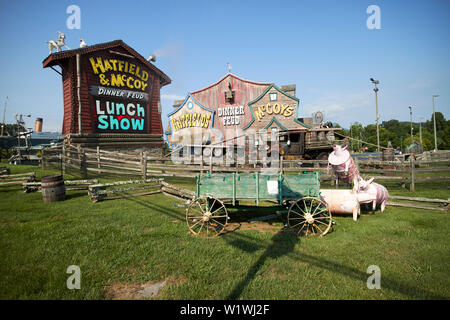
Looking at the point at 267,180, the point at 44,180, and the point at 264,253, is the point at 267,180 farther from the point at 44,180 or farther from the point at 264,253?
the point at 44,180

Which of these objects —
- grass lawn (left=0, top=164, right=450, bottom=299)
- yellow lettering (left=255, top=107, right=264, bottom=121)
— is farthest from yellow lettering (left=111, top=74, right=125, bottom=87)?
grass lawn (left=0, top=164, right=450, bottom=299)

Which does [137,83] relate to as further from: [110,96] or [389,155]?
[389,155]

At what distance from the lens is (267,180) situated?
19.2 ft

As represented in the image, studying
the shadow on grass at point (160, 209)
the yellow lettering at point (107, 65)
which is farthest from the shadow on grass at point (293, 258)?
the yellow lettering at point (107, 65)

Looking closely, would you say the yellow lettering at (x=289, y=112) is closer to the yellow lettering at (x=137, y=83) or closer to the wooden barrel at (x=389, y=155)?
the wooden barrel at (x=389, y=155)

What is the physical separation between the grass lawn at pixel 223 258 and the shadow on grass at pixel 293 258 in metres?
0.02

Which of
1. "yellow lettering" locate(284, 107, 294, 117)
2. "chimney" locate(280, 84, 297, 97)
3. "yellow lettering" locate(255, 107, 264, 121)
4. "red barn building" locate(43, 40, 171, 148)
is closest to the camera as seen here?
"red barn building" locate(43, 40, 171, 148)

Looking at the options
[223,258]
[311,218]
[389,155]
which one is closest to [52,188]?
[223,258]

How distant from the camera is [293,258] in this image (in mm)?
4219

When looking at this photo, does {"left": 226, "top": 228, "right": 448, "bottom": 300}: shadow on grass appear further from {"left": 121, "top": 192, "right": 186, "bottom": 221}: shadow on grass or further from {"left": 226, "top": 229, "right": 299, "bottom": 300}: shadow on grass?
{"left": 121, "top": 192, "right": 186, "bottom": 221}: shadow on grass

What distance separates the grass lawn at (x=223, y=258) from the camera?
3.25 m

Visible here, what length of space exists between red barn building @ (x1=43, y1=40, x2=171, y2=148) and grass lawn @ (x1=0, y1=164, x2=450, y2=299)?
43.1ft

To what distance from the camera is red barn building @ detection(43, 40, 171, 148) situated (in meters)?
17.2
